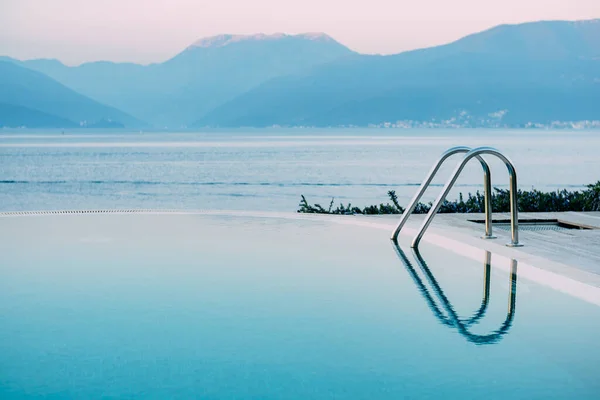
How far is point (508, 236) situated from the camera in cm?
666

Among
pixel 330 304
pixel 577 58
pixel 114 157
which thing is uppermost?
pixel 577 58

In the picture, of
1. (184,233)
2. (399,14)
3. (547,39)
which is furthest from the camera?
(547,39)

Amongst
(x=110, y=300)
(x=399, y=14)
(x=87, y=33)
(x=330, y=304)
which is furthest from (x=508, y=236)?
(x=87, y=33)

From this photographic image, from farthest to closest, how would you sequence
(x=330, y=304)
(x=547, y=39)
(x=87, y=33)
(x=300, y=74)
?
(x=300, y=74) → (x=547, y=39) → (x=87, y=33) → (x=330, y=304)

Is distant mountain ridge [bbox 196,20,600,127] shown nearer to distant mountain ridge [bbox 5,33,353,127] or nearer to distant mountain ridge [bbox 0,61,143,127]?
distant mountain ridge [bbox 5,33,353,127]

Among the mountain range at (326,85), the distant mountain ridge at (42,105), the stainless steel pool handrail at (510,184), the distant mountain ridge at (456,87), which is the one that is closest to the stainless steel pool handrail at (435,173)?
the stainless steel pool handrail at (510,184)

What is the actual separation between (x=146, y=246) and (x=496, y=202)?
455 centimetres

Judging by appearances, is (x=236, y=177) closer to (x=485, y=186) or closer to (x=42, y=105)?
(x=485, y=186)

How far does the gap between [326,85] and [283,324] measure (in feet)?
379

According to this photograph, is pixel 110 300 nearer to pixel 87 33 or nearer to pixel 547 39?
pixel 87 33

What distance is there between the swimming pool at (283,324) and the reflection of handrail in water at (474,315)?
0.6 inches

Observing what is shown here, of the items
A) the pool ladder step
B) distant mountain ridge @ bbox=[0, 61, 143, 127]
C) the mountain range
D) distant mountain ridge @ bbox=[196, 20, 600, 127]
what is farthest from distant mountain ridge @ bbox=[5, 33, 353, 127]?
the pool ladder step

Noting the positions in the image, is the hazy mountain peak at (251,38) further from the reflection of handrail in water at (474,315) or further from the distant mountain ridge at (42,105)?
the reflection of handrail in water at (474,315)

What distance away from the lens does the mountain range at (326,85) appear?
327 feet
